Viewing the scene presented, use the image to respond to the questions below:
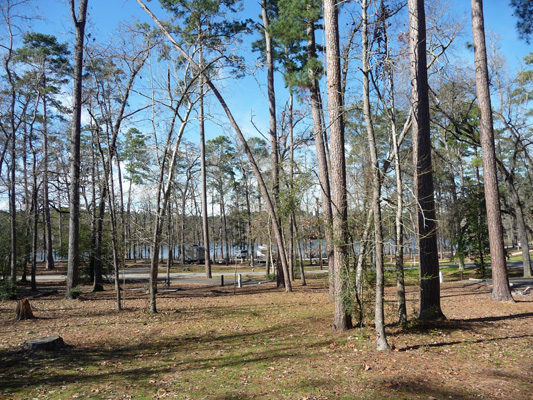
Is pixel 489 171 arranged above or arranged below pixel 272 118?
below

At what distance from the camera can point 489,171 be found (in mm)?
9695

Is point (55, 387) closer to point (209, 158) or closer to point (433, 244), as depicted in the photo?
point (433, 244)

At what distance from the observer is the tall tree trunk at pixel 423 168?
7.18m

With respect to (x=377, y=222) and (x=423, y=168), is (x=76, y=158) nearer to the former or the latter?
(x=377, y=222)

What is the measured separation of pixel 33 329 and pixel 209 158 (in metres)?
24.3

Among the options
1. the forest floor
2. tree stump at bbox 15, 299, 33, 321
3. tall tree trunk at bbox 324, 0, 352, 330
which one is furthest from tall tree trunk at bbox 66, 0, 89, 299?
tall tree trunk at bbox 324, 0, 352, 330

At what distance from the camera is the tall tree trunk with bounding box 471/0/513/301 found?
9.57 metres

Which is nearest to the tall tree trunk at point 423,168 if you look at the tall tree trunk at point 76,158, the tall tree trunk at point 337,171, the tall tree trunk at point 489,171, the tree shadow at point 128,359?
the tall tree trunk at point 337,171

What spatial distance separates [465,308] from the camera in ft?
29.2

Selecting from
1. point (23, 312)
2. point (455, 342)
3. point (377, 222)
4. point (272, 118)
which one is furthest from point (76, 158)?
point (455, 342)

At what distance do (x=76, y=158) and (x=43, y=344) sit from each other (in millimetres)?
7460

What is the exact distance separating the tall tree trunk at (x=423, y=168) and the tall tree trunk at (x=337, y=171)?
1589mm

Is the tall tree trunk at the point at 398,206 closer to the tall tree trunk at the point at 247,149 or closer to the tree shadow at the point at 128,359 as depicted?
the tree shadow at the point at 128,359

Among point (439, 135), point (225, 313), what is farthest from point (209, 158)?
point (225, 313)
